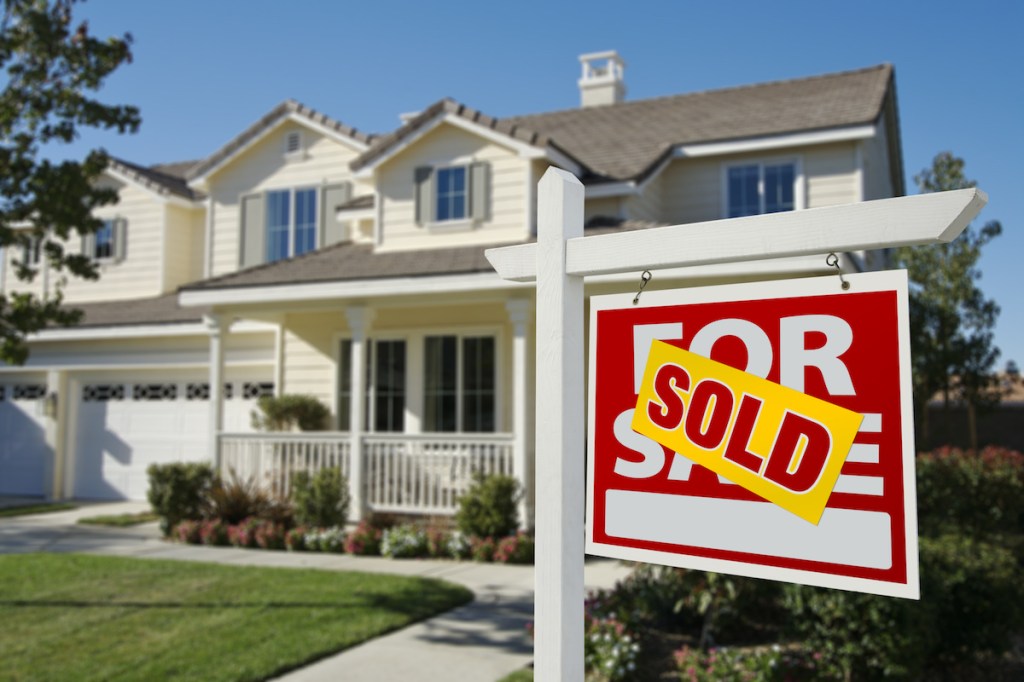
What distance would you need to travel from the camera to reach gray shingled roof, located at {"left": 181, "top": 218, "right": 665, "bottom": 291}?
11.6m

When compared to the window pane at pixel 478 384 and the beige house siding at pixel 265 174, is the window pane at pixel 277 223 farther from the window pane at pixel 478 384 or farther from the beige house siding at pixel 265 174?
the window pane at pixel 478 384

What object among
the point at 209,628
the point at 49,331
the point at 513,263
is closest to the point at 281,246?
the point at 49,331

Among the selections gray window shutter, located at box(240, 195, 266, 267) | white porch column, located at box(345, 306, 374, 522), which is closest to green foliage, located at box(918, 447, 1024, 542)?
white porch column, located at box(345, 306, 374, 522)

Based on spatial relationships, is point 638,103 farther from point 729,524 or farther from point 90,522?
point 729,524

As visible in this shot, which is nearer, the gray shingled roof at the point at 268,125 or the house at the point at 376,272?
the house at the point at 376,272

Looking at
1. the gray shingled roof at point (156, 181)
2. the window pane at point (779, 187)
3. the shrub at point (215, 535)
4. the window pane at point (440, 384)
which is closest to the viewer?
the shrub at point (215, 535)

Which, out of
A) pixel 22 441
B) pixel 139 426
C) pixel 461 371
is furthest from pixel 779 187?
pixel 22 441

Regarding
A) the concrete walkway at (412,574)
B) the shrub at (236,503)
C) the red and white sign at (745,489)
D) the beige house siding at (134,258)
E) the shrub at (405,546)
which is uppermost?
the beige house siding at (134,258)

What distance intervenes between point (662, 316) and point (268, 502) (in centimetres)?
1048

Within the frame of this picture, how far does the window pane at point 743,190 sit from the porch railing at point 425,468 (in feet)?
18.5

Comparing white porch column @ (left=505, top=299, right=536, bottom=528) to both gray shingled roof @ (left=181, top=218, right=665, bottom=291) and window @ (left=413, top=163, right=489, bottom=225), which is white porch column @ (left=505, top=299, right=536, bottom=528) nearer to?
gray shingled roof @ (left=181, top=218, right=665, bottom=291)

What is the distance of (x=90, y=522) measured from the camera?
529 inches

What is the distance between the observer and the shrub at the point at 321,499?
11297mm

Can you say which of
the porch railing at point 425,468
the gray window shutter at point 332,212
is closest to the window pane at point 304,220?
the gray window shutter at point 332,212
